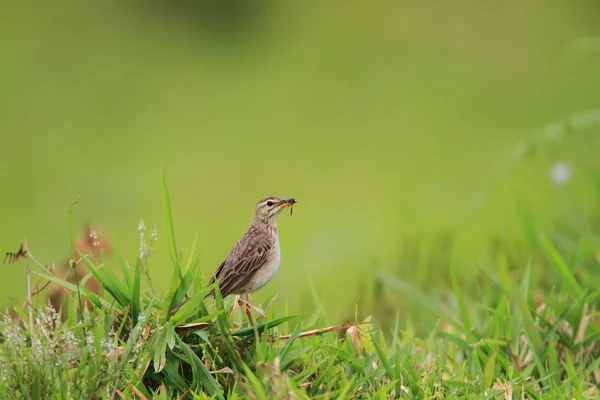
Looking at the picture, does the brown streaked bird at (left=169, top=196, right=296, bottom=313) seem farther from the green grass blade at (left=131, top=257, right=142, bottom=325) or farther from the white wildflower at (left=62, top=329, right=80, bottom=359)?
the white wildflower at (left=62, top=329, right=80, bottom=359)

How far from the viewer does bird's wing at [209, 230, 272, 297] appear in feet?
12.6

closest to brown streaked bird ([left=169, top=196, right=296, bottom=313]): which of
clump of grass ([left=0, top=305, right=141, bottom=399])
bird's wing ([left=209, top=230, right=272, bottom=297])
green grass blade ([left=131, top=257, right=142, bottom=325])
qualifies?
bird's wing ([left=209, top=230, right=272, bottom=297])

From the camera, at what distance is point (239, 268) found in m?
3.85

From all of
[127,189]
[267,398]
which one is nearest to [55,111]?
[127,189]

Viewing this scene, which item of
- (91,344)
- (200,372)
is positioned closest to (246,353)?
(200,372)

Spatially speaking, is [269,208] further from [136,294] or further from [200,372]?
[200,372]

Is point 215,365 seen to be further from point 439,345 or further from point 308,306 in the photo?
point 308,306

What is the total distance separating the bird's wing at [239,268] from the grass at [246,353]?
7 cm

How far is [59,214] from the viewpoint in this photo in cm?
931

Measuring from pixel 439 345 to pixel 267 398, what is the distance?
148cm

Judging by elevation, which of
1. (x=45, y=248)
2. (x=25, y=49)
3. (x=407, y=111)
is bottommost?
(x=45, y=248)

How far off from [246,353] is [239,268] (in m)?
0.37

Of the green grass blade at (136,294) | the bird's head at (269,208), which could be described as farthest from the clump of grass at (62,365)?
the bird's head at (269,208)

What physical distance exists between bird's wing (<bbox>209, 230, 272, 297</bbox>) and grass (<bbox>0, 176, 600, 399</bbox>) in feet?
0.24
